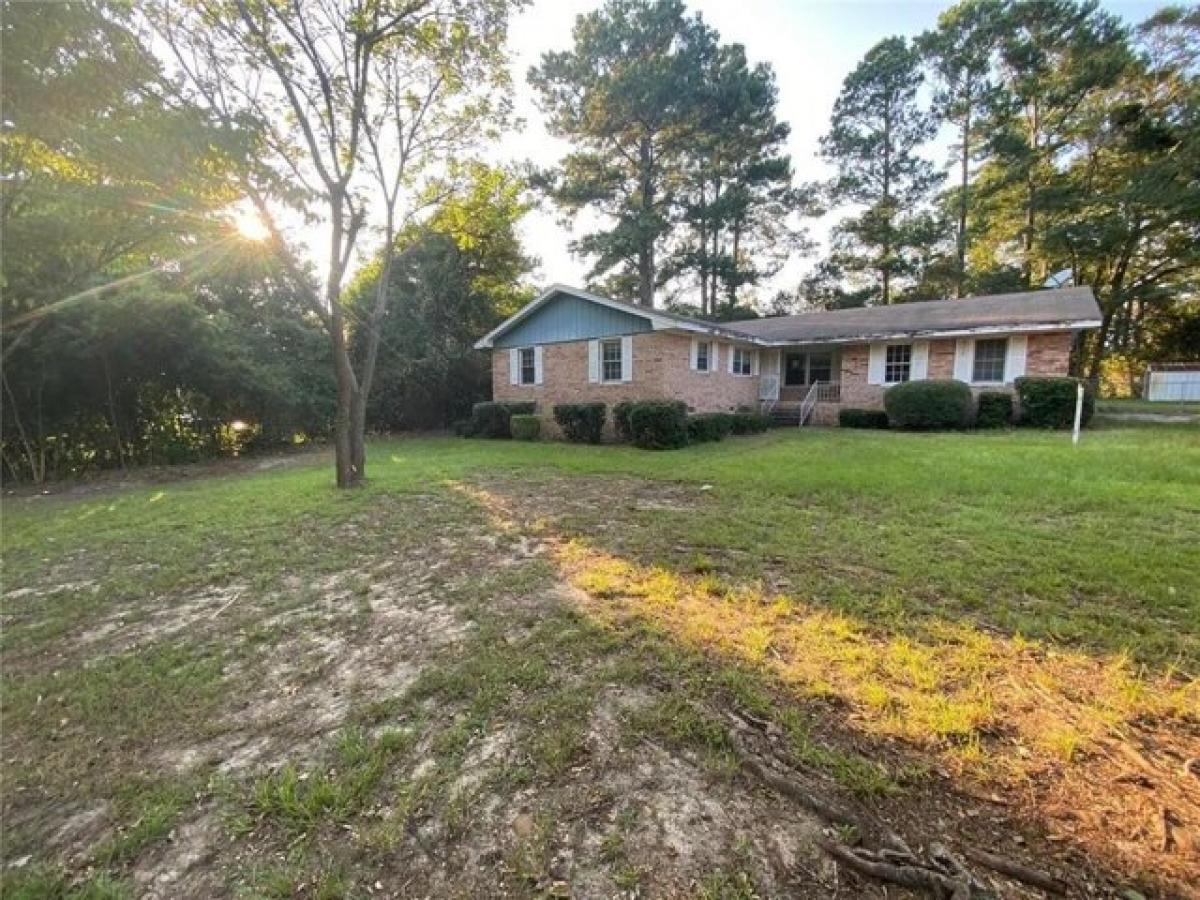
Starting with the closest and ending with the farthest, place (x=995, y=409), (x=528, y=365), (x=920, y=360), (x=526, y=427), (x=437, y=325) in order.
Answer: (x=995, y=409), (x=920, y=360), (x=526, y=427), (x=528, y=365), (x=437, y=325)

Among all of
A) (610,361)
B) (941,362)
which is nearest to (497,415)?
(610,361)

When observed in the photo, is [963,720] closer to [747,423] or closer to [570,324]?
[747,423]

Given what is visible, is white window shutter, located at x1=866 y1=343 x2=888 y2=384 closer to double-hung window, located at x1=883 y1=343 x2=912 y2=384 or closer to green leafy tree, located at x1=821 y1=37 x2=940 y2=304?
double-hung window, located at x1=883 y1=343 x2=912 y2=384

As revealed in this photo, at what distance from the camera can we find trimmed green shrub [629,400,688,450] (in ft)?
40.6

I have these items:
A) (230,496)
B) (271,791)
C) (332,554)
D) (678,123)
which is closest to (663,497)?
(332,554)

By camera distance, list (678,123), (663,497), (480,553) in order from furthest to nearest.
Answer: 1. (678,123)
2. (663,497)
3. (480,553)

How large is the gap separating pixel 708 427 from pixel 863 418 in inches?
202

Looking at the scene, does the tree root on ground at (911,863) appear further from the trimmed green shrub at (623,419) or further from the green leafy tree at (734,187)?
the green leafy tree at (734,187)

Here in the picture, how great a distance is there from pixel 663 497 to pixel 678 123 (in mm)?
22024

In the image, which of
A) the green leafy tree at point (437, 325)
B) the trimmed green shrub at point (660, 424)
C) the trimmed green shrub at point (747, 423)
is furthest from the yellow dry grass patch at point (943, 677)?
the green leafy tree at point (437, 325)

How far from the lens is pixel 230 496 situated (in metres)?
8.27

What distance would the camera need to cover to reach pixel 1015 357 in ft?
46.6

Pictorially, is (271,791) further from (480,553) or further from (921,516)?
(921,516)

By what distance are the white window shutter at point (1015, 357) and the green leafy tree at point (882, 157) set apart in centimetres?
1470
